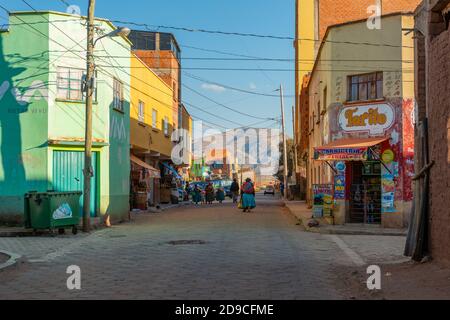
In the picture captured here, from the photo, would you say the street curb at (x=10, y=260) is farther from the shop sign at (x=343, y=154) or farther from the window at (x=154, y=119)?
the window at (x=154, y=119)

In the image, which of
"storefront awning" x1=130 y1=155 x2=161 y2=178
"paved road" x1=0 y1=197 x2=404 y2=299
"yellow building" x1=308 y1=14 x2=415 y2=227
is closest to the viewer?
"paved road" x1=0 y1=197 x2=404 y2=299

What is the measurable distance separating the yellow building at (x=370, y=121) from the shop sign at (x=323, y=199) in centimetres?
5

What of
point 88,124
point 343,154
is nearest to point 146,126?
point 88,124

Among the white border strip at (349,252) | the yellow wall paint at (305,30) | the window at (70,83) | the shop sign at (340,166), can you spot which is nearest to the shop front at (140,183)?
the window at (70,83)

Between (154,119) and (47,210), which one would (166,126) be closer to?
(154,119)

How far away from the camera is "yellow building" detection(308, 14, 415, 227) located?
1836cm

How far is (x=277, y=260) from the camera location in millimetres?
11102

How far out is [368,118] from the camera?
19094 mm

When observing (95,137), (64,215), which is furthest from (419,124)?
(95,137)

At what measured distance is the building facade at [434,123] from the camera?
989 cm

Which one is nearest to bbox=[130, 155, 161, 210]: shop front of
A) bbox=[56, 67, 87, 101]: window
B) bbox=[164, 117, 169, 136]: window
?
bbox=[164, 117, 169, 136]: window

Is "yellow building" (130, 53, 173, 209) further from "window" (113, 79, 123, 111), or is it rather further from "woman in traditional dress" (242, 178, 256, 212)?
"woman in traditional dress" (242, 178, 256, 212)
